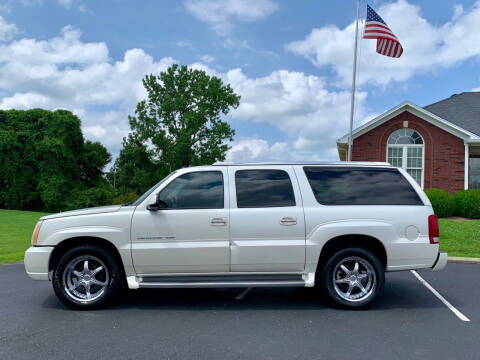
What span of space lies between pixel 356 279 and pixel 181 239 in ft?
7.89

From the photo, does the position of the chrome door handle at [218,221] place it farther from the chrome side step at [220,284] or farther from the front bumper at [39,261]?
the front bumper at [39,261]

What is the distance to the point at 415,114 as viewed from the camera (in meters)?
22.5

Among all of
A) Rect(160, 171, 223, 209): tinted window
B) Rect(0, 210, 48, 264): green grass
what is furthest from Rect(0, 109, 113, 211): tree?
Rect(160, 171, 223, 209): tinted window

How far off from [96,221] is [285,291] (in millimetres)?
3163

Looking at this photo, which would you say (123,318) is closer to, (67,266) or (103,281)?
(103,281)

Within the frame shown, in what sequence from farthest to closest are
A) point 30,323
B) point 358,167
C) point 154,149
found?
point 154,149
point 358,167
point 30,323

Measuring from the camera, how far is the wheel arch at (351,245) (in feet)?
18.8

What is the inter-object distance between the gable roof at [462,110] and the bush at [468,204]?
4720 mm

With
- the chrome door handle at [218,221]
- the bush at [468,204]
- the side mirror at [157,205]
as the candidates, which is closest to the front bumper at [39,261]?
the side mirror at [157,205]

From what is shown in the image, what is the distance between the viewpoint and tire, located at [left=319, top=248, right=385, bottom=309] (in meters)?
5.59

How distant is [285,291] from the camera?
6785 mm

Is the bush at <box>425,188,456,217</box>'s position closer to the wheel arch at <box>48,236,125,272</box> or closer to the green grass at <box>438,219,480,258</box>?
the green grass at <box>438,219,480,258</box>

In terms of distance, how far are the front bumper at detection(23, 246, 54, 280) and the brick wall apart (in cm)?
1963

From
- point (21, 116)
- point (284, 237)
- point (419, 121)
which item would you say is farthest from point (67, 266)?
point (21, 116)
